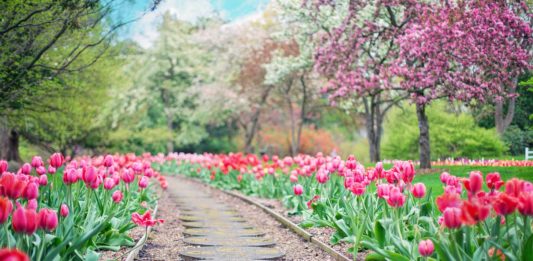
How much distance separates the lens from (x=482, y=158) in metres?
18.2

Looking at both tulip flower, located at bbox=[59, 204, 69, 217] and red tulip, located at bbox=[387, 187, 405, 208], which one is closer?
red tulip, located at bbox=[387, 187, 405, 208]

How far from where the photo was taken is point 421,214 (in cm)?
684

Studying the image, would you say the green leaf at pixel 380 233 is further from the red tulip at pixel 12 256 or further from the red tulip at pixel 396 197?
the red tulip at pixel 12 256

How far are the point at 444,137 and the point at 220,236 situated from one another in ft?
46.2

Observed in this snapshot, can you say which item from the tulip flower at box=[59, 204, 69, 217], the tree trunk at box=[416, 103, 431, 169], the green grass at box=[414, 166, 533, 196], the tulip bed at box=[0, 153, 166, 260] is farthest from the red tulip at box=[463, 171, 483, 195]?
the tree trunk at box=[416, 103, 431, 169]

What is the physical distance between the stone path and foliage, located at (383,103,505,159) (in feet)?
28.3

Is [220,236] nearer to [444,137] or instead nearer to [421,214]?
[421,214]

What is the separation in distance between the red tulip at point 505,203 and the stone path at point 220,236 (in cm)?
361

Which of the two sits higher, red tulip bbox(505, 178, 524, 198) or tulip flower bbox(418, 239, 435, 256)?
red tulip bbox(505, 178, 524, 198)

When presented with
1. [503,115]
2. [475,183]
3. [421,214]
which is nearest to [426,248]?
[475,183]

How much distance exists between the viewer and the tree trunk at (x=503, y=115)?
1493cm

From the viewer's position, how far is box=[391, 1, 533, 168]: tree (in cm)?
1321

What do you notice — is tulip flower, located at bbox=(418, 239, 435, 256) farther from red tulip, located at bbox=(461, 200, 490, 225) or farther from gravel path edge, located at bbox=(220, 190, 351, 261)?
gravel path edge, located at bbox=(220, 190, 351, 261)

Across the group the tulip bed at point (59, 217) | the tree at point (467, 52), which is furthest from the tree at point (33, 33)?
the tree at point (467, 52)
